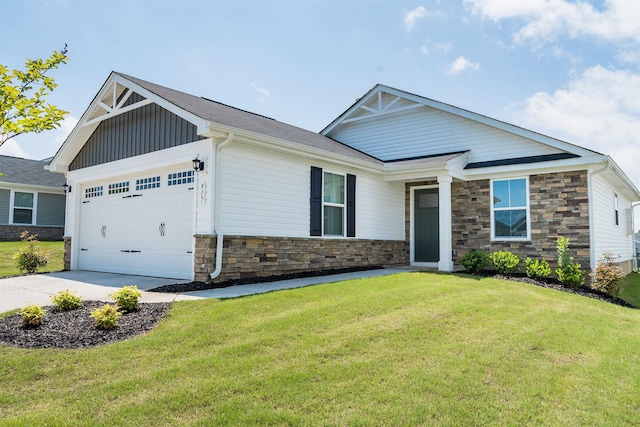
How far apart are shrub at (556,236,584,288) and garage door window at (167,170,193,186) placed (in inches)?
335

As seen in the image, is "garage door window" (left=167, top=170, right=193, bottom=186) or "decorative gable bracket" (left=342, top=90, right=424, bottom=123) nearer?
"garage door window" (left=167, top=170, right=193, bottom=186)

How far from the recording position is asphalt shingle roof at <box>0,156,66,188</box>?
22.5 meters

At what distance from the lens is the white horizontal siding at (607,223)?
11.5 m

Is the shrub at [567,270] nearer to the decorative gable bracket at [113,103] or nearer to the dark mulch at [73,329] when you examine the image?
the dark mulch at [73,329]

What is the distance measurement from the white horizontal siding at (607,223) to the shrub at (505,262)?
2.08m

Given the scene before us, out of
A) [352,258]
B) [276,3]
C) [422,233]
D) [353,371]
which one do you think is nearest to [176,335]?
[353,371]

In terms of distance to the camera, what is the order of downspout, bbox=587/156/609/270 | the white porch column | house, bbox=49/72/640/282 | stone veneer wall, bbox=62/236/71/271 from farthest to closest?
stone veneer wall, bbox=62/236/71/271 → the white porch column → downspout, bbox=587/156/609/270 → house, bbox=49/72/640/282

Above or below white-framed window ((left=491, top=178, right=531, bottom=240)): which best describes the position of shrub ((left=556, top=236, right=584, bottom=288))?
below

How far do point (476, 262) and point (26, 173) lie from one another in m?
23.5

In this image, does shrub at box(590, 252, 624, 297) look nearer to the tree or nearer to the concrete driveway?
the concrete driveway

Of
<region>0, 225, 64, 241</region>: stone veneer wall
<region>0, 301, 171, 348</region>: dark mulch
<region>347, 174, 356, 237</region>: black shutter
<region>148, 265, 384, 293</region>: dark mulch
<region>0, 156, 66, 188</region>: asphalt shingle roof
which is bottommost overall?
<region>0, 301, 171, 348</region>: dark mulch

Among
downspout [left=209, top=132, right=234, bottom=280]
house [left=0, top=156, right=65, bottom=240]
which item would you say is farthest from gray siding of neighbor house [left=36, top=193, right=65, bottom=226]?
downspout [left=209, top=132, right=234, bottom=280]

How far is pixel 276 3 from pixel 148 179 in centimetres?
520

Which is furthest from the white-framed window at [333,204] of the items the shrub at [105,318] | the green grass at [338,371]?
the shrub at [105,318]
